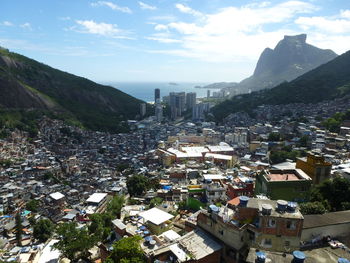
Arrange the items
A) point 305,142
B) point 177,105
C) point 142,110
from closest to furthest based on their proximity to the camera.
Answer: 1. point 305,142
2. point 142,110
3. point 177,105

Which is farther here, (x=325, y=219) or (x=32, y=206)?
(x=32, y=206)

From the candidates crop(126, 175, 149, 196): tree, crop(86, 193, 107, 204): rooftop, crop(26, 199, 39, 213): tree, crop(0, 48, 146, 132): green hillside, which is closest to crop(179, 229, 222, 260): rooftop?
crop(126, 175, 149, 196): tree

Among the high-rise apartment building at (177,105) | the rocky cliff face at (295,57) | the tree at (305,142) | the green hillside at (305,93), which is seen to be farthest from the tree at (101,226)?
the rocky cliff face at (295,57)

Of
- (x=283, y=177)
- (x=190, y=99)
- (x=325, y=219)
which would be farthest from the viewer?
(x=190, y=99)

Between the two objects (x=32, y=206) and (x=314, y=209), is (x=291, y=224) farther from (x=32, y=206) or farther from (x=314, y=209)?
(x=32, y=206)

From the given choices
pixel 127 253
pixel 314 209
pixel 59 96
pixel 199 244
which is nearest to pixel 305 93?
pixel 314 209

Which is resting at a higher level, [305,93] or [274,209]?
[305,93]

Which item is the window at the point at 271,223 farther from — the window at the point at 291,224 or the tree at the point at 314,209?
the tree at the point at 314,209
